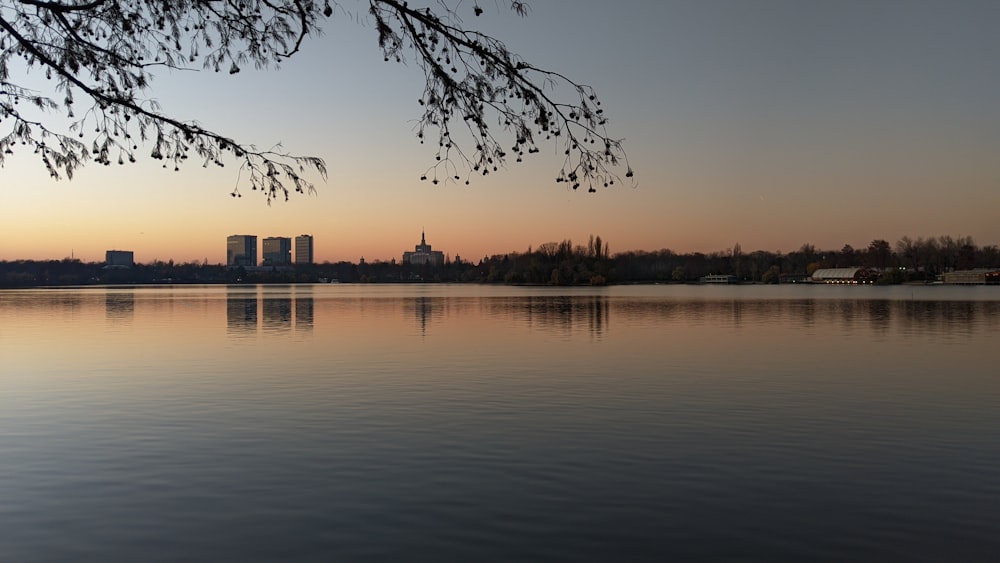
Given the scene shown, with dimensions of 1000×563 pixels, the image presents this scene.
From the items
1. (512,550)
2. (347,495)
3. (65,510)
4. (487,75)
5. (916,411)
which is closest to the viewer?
(487,75)

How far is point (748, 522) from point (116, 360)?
27.0m

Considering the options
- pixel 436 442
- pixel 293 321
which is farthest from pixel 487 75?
pixel 293 321

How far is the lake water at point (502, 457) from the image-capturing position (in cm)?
938

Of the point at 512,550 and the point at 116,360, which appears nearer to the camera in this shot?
the point at 512,550

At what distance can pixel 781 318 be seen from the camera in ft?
186

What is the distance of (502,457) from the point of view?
13656 mm

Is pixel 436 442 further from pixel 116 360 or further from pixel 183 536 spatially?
pixel 116 360

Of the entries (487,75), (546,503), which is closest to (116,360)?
(546,503)

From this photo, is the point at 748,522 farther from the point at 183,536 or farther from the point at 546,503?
the point at 183,536

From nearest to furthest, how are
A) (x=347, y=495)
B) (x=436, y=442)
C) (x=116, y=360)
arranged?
(x=347, y=495) → (x=436, y=442) → (x=116, y=360)

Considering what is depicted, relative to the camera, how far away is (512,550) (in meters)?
9.00

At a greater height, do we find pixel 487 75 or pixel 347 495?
pixel 487 75

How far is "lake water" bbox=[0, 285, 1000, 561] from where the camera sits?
938cm

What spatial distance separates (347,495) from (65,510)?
12.0 feet
